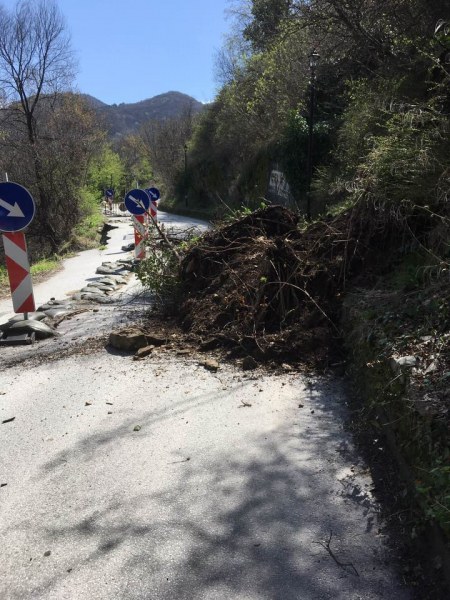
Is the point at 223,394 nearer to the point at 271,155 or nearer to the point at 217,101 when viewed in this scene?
the point at 271,155

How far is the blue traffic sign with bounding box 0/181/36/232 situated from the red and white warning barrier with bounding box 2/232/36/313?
1.01ft

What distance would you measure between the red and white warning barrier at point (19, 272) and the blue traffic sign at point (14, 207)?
307mm

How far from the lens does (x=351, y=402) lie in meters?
3.97

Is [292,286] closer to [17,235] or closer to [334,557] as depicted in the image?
[334,557]

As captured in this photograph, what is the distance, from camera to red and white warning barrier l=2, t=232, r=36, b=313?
22.5 ft

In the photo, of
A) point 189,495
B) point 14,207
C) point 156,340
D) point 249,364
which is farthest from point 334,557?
point 14,207

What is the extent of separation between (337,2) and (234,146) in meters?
28.3

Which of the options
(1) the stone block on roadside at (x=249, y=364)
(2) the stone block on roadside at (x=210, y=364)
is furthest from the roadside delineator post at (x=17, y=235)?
(1) the stone block on roadside at (x=249, y=364)

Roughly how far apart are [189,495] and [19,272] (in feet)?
16.8

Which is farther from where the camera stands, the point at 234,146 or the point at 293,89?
the point at 234,146

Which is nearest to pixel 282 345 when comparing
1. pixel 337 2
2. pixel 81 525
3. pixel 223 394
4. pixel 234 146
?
pixel 223 394

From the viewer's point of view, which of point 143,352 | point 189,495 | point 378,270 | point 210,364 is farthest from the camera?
point 143,352

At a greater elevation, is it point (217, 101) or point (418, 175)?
point (217, 101)

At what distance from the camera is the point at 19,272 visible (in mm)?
6977
